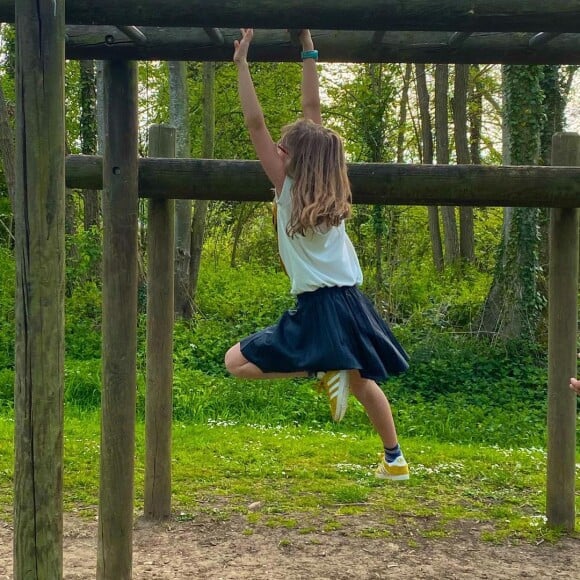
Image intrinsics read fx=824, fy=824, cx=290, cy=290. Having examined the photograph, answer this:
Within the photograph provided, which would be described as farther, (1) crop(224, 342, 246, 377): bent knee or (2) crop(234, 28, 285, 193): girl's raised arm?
(1) crop(224, 342, 246, 377): bent knee

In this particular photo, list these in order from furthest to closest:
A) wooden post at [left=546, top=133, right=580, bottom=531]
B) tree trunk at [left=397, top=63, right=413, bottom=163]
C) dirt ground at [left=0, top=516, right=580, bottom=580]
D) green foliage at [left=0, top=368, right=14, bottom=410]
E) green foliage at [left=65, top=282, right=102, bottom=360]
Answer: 1. tree trunk at [left=397, top=63, right=413, bottom=163]
2. green foliage at [left=65, top=282, right=102, bottom=360]
3. green foliage at [left=0, top=368, right=14, bottom=410]
4. wooden post at [left=546, top=133, right=580, bottom=531]
5. dirt ground at [left=0, top=516, right=580, bottom=580]

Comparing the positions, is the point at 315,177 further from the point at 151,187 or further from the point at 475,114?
the point at 475,114

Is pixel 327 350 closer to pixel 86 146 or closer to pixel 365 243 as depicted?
pixel 86 146

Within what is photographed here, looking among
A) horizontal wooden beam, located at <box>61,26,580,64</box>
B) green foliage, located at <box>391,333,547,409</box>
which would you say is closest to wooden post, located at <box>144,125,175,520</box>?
horizontal wooden beam, located at <box>61,26,580,64</box>

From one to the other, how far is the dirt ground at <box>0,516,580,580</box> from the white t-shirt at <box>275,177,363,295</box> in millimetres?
1714

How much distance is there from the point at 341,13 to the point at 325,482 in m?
3.84

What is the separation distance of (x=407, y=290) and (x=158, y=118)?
8.45 meters

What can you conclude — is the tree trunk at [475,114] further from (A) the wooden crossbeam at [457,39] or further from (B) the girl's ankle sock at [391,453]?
(B) the girl's ankle sock at [391,453]

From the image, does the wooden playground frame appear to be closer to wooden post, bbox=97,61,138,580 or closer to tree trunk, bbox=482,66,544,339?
wooden post, bbox=97,61,138,580

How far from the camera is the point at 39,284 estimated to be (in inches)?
97.7

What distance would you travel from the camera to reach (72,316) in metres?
11.3

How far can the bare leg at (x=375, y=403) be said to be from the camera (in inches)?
135

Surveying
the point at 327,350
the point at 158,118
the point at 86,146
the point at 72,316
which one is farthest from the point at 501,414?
the point at 158,118

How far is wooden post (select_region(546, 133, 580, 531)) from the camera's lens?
4555 mm
